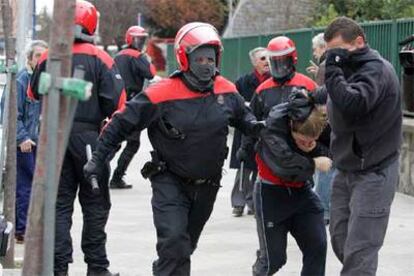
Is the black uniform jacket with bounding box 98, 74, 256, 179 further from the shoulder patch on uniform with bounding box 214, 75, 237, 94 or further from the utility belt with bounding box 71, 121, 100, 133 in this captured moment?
the utility belt with bounding box 71, 121, 100, 133

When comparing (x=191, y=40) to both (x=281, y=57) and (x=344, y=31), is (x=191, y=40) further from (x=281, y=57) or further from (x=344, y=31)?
(x=281, y=57)

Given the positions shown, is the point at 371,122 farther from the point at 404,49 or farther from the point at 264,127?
the point at 404,49

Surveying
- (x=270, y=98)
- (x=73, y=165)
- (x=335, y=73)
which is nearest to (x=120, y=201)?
(x=270, y=98)

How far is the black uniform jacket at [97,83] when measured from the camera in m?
7.47

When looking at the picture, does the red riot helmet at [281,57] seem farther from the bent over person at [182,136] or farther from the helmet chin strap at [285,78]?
the bent over person at [182,136]

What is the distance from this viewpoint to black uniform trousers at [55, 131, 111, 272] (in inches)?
293

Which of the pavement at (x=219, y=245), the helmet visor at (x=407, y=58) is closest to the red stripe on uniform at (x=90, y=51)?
the pavement at (x=219, y=245)

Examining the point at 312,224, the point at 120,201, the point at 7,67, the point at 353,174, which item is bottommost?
the point at 120,201

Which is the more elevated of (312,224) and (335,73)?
(335,73)

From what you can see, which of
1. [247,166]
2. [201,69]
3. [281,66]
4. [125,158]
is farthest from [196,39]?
[125,158]

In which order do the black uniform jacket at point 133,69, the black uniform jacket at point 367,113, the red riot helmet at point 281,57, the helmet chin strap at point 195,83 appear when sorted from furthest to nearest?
the black uniform jacket at point 133,69 < the red riot helmet at point 281,57 < the helmet chin strap at point 195,83 < the black uniform jacket at point 367,113

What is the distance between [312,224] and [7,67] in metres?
2.44

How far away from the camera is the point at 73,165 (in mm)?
7492

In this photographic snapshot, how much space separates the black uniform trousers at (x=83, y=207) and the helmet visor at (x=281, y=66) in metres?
2.41
